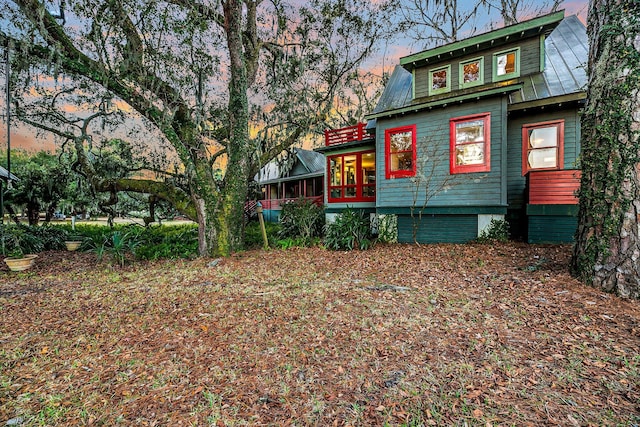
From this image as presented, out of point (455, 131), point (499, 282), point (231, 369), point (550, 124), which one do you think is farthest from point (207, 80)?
point (550, 124)

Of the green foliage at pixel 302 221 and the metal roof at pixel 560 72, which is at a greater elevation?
the metal roof at pixel 560 72

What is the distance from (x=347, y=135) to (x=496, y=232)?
6805 millimetres

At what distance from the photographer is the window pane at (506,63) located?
28.3 feet

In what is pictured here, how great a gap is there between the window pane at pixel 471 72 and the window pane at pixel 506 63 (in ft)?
1.75

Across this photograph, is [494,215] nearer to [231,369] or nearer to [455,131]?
[455,131]

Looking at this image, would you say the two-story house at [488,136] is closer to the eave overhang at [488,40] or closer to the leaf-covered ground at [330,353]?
the eave overhang at [488,40]

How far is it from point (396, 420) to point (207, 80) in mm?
9818

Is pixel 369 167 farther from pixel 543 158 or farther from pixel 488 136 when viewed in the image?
pixel 543 158

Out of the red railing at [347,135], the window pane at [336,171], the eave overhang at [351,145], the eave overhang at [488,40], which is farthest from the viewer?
the window pane at [336,171]

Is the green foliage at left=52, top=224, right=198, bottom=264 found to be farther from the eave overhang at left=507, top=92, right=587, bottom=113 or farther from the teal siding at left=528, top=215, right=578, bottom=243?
the eave overhang at left=507, top=92, right=587, bottom=113

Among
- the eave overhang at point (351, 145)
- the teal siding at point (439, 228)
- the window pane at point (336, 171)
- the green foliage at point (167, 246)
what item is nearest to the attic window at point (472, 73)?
the eave overhang at point (351, 145)

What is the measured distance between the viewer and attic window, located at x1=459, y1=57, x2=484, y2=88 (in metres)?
8.88

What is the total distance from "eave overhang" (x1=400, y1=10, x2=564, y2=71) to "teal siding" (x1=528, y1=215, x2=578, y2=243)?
5.24 metres

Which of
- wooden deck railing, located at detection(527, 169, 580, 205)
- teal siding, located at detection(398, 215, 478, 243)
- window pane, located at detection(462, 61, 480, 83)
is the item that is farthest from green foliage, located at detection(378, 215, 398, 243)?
window pane, located at detection(462, 61, 480, 83)
